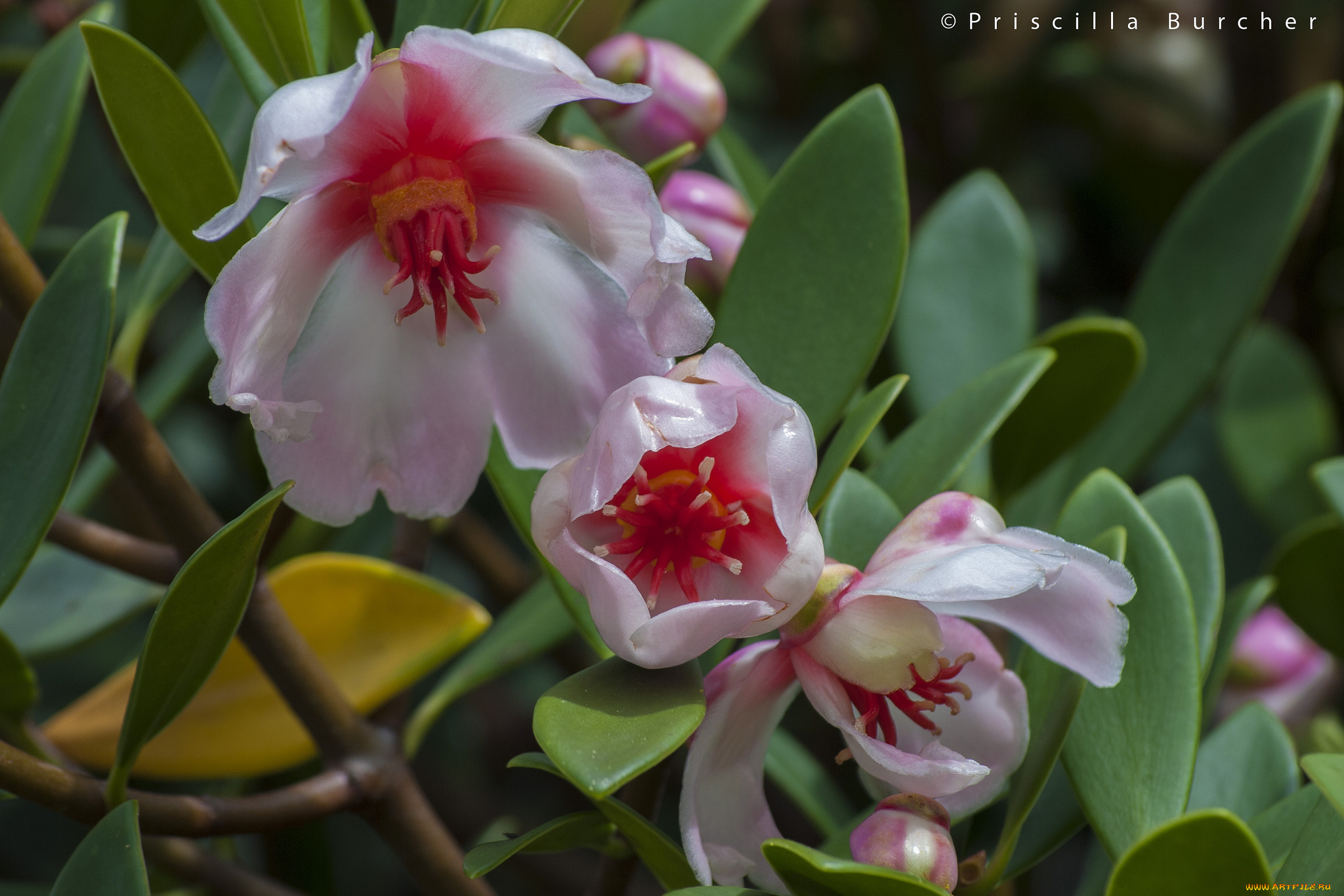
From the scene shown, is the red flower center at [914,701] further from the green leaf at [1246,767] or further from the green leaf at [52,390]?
the green leaf at [52,390]

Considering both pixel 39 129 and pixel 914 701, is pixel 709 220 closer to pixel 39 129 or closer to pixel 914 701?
pixel 914 701

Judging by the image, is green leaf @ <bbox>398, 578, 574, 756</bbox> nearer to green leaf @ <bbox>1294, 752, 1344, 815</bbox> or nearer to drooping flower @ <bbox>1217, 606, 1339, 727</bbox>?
green leaf @ <bbox>1294, 752, 1344, 815</bbox>

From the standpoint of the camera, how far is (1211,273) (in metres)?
1.16

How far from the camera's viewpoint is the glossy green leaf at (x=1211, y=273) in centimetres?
112

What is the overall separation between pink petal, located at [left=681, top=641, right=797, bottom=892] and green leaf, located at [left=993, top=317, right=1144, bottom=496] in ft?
1.39

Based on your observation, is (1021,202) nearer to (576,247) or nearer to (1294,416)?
(1294,416)

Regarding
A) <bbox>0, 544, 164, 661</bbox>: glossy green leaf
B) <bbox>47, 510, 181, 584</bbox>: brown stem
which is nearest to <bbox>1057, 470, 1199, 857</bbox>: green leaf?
<bbox>47, 510, 181, 584</bbox>: brown stem

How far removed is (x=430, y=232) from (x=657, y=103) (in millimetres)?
305

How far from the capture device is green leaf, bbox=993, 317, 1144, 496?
975mm

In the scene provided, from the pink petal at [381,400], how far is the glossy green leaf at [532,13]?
0.57 ft

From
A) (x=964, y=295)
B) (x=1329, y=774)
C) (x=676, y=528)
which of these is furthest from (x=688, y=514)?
(x=964, y=295)

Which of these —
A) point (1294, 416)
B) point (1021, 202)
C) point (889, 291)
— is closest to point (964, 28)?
point (1021, 202)

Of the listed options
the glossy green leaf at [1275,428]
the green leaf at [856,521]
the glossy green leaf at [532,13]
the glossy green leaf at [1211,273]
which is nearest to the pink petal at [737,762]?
the green leaf at [856,521]

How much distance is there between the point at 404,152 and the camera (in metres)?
0.76
